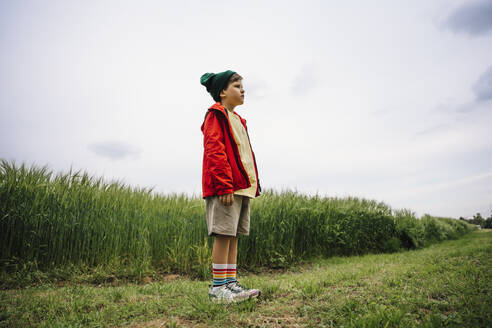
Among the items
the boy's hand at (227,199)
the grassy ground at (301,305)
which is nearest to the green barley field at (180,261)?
the grassy ground at (301,305)

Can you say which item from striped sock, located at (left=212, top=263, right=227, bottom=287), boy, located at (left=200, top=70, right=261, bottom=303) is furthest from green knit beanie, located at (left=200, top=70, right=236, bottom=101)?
striped sock, located at (left=212, top=263, right=227, bottom=287)

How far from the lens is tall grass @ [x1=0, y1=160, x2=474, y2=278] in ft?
13.7

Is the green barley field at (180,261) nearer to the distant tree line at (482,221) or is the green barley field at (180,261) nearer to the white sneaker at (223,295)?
the white sneaker at (223,295)

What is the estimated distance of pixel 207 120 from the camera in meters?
2.55

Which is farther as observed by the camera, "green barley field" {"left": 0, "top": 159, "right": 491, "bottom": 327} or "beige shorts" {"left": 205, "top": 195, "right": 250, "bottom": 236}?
"beige shorts" {"left": 205, "top": 195, "right": 250, "bottom": 236}

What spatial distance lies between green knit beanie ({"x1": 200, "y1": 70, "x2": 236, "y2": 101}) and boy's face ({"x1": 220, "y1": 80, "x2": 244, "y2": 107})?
0.05m

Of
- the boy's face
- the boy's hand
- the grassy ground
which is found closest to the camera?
the grassy ground

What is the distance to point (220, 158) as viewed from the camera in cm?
234

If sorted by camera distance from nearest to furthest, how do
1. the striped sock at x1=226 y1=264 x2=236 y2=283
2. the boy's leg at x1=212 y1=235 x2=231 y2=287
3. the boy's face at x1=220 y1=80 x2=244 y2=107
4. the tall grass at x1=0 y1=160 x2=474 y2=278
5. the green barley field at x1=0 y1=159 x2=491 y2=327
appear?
the green barley field at x1=0 y1=159 x2=491 y2=327, the boy's leg at x1=212 y1=235 x2=231 y2=287, the striped sock at x1=226 y1=264 x2=236 y2=283, the boy's face at x1=220 y1=80 x2=244 y2=107, the tall grass at x1=0 y1=160 x2=474 y2=278

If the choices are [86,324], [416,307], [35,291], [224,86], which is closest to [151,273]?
[35,291]

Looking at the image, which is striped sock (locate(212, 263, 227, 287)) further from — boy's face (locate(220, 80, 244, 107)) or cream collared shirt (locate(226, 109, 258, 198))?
boy's face (locate(220, 80, 244, 107))

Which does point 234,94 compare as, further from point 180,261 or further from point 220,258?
point 180,261

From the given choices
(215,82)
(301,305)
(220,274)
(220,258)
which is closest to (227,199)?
(220,258)

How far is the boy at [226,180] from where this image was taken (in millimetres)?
2320
